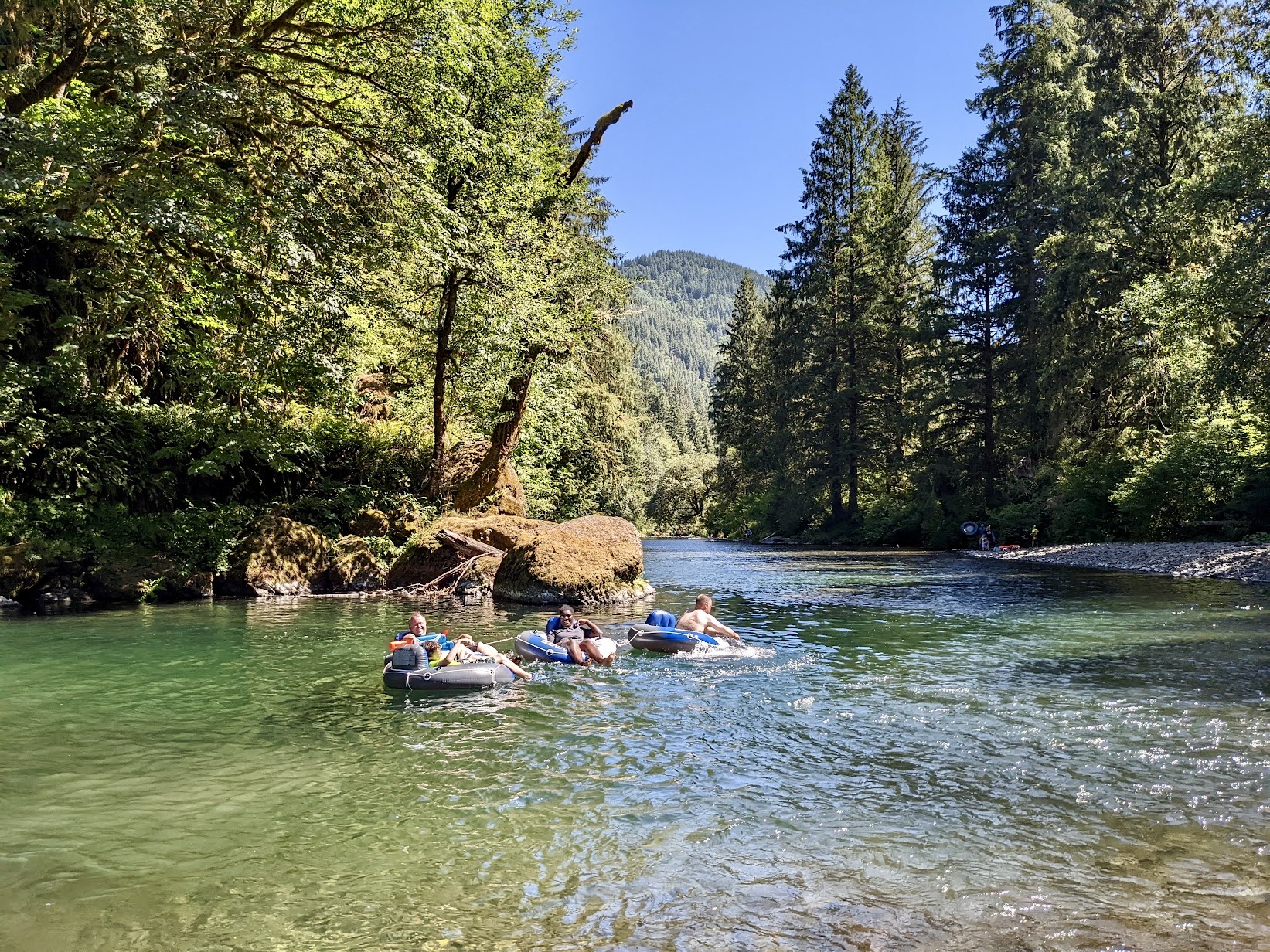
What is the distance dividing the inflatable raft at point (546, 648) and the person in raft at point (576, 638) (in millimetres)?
56

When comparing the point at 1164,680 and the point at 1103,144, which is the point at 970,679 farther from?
the point at 1103,144

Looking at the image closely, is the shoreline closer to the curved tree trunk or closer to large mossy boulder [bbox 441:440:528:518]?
large mossy boulder [bbox 441:440:528:518]

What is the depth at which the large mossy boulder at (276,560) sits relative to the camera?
69.1ft

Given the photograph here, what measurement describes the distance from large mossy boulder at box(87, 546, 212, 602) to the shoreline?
24.3 m

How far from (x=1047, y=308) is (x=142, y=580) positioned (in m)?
30.9

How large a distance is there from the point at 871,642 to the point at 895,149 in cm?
4288

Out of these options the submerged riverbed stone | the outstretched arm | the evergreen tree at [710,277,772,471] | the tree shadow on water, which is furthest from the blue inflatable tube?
the evergreen tree at [710,277,772,471]

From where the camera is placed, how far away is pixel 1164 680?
408 inches

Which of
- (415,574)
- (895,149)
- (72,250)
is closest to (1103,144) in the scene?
(895,149)

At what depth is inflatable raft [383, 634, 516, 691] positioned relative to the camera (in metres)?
10.5

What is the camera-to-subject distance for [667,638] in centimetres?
1298

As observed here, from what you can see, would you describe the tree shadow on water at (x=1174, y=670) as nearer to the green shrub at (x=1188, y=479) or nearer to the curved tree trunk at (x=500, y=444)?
the green shrub at (x=1188, y=479)

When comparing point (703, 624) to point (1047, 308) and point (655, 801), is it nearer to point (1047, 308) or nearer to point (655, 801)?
point (655, 801)

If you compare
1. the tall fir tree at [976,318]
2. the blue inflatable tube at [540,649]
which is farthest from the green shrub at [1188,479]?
the blue inflatable tube at [540,649]
